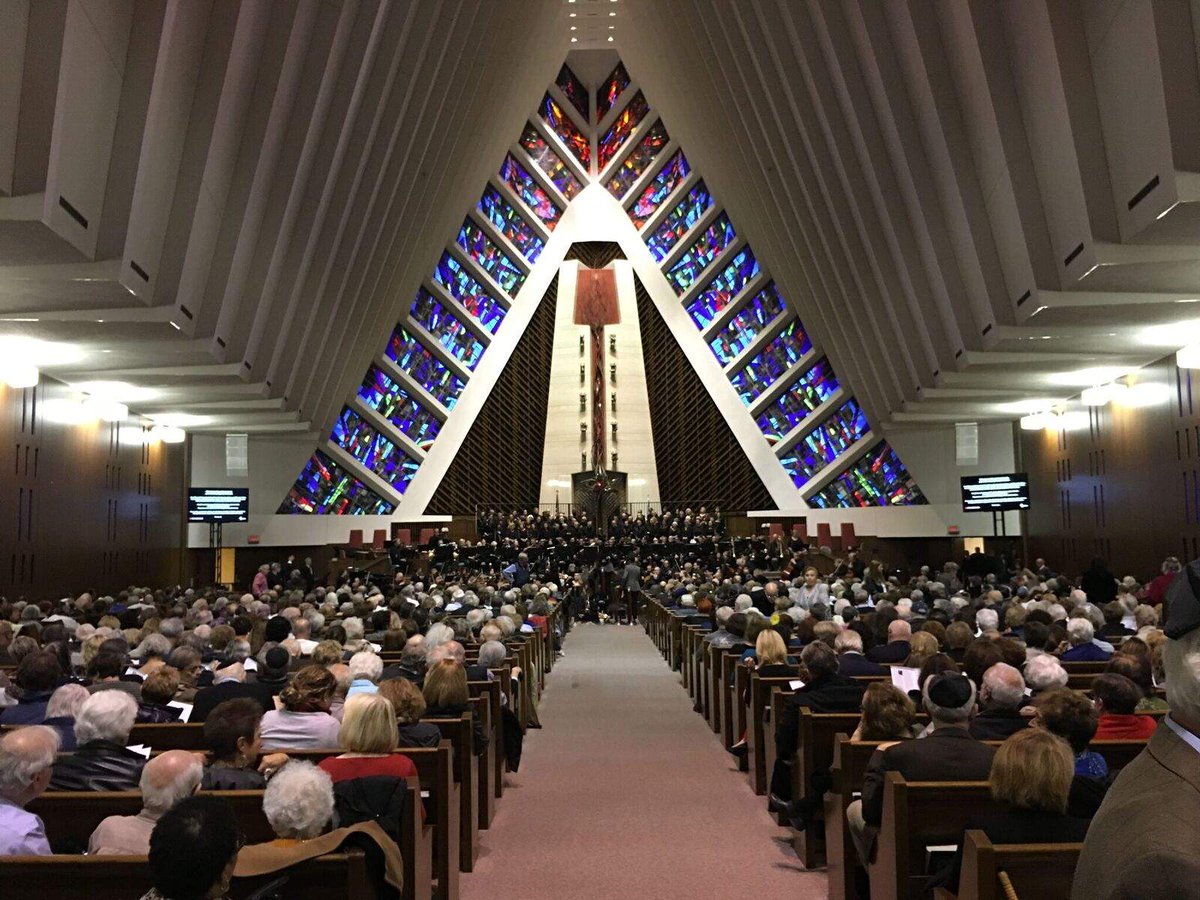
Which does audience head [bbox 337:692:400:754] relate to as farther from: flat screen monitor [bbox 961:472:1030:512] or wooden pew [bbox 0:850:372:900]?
flat screen monitor [bbox 961:472:1030:512]

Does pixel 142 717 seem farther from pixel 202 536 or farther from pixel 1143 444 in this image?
pixel 202 536

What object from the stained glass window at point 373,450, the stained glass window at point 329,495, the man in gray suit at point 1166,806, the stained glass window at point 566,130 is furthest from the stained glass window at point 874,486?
the man in gray suit at point 1166,806

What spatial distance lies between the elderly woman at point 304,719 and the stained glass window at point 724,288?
77.0ft

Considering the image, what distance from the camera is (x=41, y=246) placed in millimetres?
8656

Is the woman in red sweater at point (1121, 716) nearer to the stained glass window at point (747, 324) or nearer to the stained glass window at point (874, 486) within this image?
the stained glass window at point (874, 486)

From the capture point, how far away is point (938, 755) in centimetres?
361

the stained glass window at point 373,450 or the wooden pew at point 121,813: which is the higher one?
the stained glass window at point 373,450

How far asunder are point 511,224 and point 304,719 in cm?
2467

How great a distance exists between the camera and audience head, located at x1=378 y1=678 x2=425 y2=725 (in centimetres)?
451

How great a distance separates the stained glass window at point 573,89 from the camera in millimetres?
28859

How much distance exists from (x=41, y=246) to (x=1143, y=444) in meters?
13.3

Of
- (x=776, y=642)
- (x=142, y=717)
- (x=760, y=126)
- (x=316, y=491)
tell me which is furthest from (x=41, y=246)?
(x=316, y=491)

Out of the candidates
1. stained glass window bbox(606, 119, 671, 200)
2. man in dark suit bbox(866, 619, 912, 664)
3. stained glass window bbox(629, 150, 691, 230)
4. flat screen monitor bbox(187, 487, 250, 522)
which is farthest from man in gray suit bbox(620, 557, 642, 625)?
man in dark suit bbox(866, 619, 912, 664)

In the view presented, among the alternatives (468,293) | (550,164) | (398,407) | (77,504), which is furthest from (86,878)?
(550,164)
